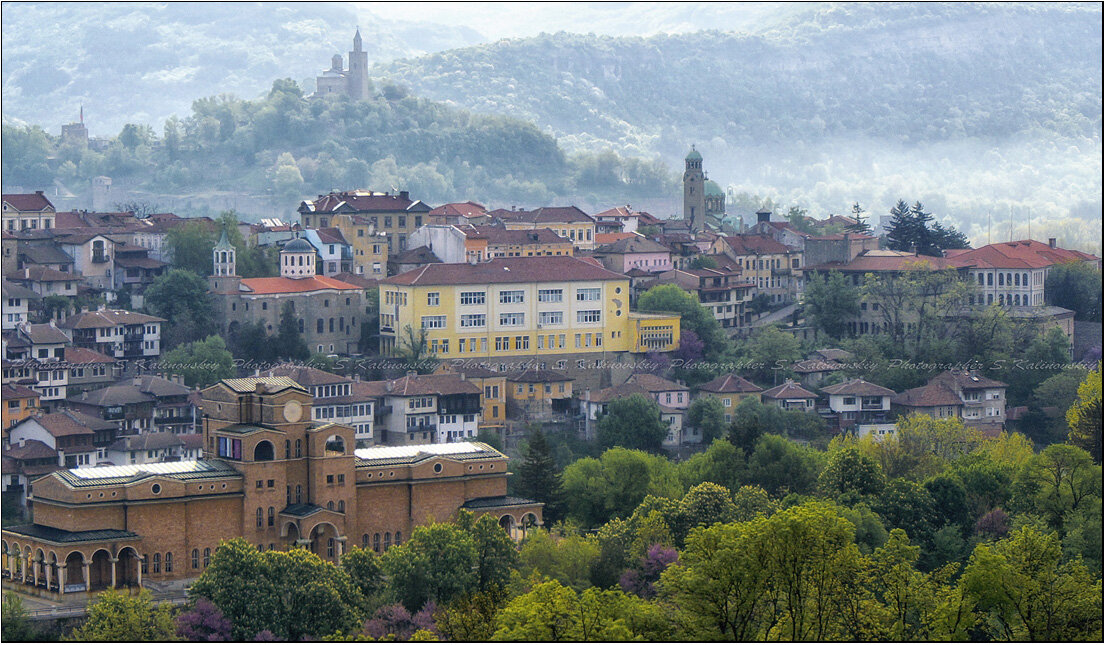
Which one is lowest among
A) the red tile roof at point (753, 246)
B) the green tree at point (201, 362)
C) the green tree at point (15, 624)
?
the green tree at point (15, 624)

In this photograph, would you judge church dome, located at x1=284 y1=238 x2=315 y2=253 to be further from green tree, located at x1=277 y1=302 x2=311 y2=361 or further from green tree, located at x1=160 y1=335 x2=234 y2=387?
green tree, located at x1=160 y1=335 x2=234 y2=387

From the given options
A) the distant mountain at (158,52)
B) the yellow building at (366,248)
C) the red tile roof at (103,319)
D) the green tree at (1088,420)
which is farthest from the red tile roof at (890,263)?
the distant mountain at (158,52)

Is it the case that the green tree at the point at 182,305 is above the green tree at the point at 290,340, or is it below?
above

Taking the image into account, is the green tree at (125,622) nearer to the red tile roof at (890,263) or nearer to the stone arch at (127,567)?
the stone arch at (127,567)

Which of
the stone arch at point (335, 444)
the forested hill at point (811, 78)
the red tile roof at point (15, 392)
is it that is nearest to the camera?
the stone arch at point (335, 444)

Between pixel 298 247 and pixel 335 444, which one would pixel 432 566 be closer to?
pixel 335 444

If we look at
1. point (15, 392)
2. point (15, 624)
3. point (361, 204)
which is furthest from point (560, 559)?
point (361, 204)

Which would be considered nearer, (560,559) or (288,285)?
(560,559)
